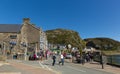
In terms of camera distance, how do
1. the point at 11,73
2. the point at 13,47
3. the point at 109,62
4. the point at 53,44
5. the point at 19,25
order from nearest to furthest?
the point at 11,73, the point at 109,62, the point at 13,47, the point at 19,25, the point at 53,44

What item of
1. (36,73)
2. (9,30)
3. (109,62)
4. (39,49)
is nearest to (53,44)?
(39,49)

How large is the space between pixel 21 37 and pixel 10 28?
493 centimetres

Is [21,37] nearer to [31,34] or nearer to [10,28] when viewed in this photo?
[10,28]

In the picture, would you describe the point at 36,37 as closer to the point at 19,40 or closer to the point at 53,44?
the point at 19,40

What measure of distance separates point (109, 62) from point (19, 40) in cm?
3889

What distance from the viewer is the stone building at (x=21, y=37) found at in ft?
209

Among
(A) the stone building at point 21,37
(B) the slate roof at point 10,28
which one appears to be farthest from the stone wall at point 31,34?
(B) the slate roof at point 10,28

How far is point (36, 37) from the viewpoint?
71438mm

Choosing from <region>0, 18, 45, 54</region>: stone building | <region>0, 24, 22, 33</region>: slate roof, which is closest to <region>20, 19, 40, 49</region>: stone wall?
<region>0, 18, 45, 54</region>: stone building

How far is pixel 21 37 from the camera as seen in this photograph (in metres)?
65.7

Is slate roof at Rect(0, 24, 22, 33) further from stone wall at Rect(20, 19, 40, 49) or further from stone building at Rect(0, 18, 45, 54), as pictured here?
stone wall at Rect(20, 19, 40, 49)

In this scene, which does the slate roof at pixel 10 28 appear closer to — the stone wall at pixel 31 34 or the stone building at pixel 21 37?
the stone building at pixel 21 37

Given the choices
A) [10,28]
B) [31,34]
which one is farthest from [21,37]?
[31,34]

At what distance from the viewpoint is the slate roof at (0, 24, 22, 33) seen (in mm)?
65500
